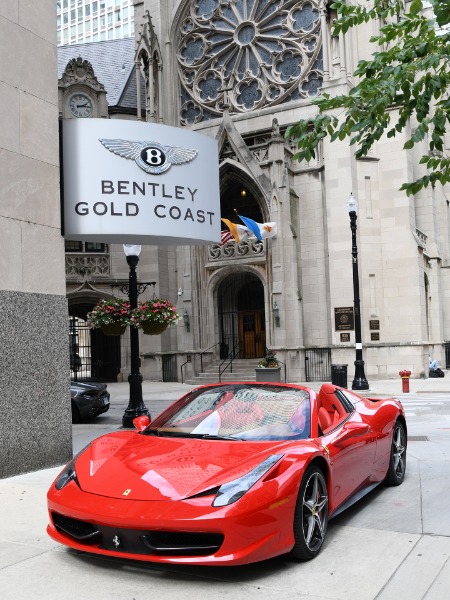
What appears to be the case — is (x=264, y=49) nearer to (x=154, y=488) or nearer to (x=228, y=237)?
(x=228, y=237)

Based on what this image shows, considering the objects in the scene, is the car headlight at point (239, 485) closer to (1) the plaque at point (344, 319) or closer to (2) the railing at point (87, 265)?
(1) the plaque at point (344, 319)

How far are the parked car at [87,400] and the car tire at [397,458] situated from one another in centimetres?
909

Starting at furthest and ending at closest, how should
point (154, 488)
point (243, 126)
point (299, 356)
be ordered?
point (243, 126) < point (299, 356) < point (154, 488)

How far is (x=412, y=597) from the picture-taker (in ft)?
14.0

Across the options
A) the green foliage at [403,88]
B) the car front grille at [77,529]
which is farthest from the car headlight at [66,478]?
the green foliage at [403,88]

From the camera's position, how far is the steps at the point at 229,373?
1144 inches

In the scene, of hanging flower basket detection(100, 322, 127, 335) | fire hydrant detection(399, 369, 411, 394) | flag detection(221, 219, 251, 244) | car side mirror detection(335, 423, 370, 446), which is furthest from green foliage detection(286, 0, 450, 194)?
flag detection(221, 219, 251, 244)

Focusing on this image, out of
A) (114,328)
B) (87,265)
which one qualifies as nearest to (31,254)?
(114,328)

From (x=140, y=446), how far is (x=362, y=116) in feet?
15.2

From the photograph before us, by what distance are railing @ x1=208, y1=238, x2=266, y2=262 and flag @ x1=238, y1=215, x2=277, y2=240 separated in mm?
1044

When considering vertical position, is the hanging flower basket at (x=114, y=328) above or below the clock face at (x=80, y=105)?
→ below

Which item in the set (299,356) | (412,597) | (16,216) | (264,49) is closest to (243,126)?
(264,49)

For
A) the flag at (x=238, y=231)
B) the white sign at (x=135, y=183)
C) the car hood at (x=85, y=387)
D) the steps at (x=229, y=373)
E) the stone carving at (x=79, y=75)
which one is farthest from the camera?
the stone carving at (x=79, y=75)

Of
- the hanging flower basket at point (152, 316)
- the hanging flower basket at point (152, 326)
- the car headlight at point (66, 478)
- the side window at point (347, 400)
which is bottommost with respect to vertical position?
the car headlight at point (66, 478)
